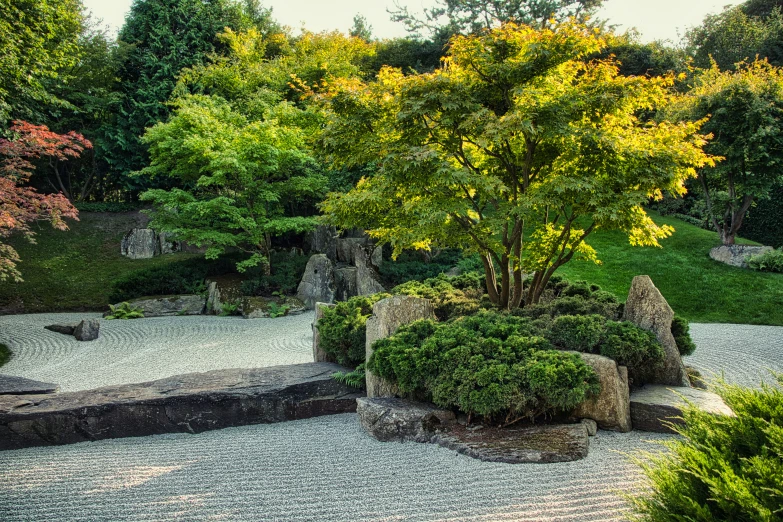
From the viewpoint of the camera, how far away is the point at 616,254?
16922 mm

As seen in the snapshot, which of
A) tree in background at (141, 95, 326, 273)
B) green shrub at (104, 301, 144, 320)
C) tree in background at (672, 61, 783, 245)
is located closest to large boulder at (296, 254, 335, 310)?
tree in background at (141, 95, 326, 273)

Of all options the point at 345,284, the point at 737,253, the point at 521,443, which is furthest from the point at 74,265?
the point at 737,253

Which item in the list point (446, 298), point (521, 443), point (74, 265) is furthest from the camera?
point (74, 265)

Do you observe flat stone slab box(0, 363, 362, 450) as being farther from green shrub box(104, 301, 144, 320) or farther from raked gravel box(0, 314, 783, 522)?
green shrub box(104, 301, 144, 320)

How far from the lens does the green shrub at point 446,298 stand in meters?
7.63

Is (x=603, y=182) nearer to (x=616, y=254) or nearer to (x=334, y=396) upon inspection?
(x=334, y=396)

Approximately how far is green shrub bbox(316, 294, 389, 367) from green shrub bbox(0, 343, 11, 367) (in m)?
7.56

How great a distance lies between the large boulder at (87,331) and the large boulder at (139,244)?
28.0 ft

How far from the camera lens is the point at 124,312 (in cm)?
1425

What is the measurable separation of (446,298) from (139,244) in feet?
54.0

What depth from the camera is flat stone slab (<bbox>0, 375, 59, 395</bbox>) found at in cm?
615

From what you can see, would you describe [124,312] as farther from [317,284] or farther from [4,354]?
[317,284]

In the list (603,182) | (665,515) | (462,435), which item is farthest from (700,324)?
(665,515)

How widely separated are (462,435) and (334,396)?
1.93 metres
